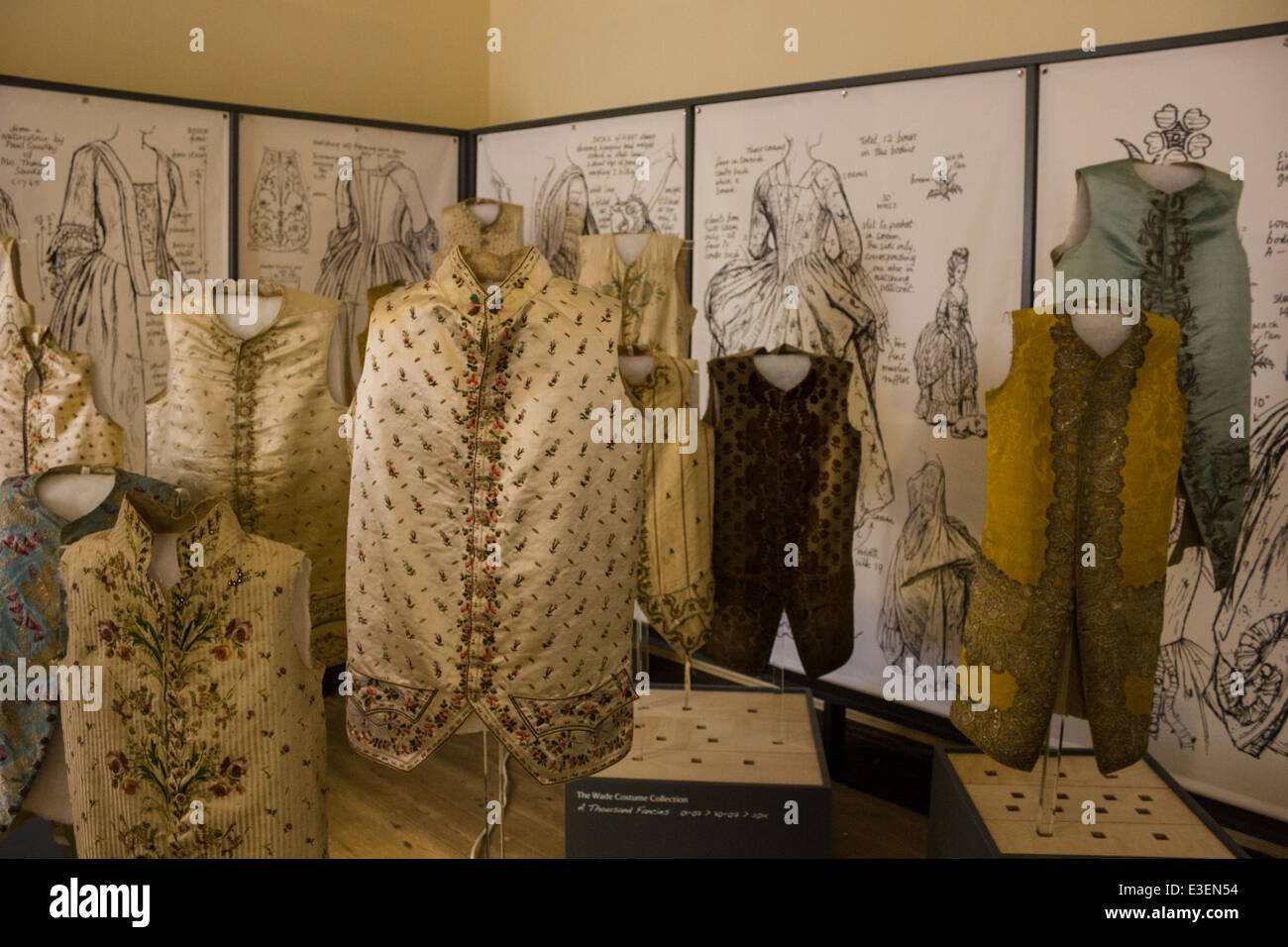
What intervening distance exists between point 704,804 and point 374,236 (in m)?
3.04

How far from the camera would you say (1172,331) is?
2367 mm

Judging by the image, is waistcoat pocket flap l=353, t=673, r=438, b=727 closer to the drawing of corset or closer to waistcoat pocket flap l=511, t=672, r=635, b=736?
waistcoat pocket flap l=511, t=672, r=635, b=736

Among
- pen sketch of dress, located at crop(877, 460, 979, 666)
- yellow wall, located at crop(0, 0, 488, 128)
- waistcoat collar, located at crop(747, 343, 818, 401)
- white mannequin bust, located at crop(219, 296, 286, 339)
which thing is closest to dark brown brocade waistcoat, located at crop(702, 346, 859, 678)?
waistcoat collar, located at crop(747, 343, 818, 401)

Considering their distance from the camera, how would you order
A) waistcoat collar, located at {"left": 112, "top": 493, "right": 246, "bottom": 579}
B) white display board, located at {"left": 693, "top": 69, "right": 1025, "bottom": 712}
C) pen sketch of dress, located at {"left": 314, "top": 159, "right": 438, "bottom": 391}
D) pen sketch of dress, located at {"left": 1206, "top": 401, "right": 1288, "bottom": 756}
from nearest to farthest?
waistcoat collar, located at {"left": 112, "top": 493, "right": 246, "bottom": 579} < pen sketch of dress, located at {"left": 1206, "top": 401, "right": 1288, "bottom": 756} < white display board, located at {"left": 693, "top": 69, "right": 1025, "bottom": 712} < pen sketch of dress, located at {"left": 314, "top": 159, "right": 438, "bottom": 391}

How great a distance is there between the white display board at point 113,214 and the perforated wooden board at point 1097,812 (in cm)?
325

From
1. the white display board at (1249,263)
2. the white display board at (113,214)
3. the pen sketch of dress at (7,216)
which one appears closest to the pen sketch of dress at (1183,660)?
the white display board at (1249,263)

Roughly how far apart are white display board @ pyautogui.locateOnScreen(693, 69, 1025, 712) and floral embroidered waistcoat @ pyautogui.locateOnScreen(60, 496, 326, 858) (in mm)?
2243

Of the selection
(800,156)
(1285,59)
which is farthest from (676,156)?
(1285,59)

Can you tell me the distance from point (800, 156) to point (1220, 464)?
1806 millimetres

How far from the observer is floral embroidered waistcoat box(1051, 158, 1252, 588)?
2.66 m

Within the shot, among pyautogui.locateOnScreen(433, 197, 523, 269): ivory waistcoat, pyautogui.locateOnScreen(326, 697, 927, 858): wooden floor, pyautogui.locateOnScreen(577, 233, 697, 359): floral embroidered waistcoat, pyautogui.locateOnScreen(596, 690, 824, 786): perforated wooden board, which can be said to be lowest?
pyautogui.locateOnScreen(326, 697, 927, 858): wooden floor

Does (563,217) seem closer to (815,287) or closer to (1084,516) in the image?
(815,287)

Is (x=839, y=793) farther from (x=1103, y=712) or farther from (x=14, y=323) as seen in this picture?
(x=14, y=323)

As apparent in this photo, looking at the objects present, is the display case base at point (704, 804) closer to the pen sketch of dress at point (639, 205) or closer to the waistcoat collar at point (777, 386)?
the waistcoat collar at point (777, 386)
